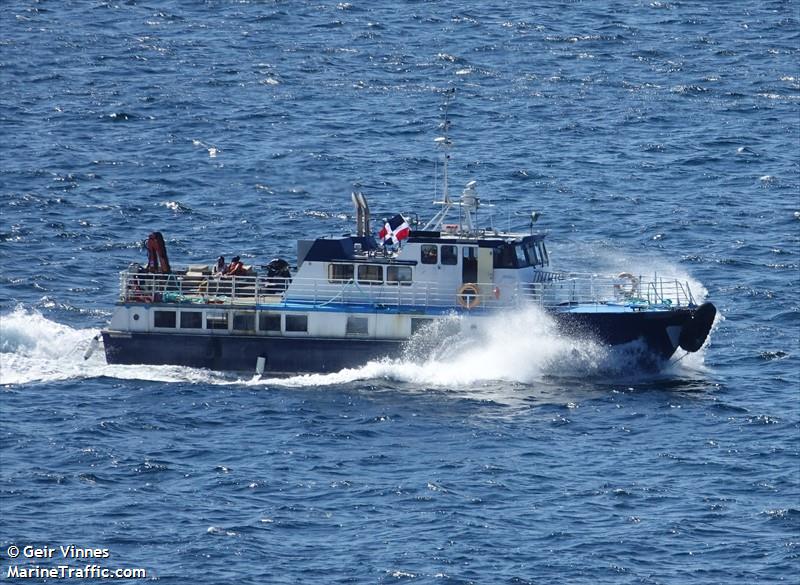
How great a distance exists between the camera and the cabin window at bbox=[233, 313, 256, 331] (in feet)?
213

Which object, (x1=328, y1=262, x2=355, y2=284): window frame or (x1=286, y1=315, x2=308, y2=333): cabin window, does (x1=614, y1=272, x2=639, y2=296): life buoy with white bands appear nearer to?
(x1=328, y1=262, x2=355, y2=284): window frame

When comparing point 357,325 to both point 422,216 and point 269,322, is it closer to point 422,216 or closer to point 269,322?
point 269,322

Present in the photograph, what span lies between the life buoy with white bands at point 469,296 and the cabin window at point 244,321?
7333 mm

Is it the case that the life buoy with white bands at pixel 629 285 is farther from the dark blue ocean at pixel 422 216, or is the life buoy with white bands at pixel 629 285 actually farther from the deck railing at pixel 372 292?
the dark blue ocean at pixel 422 216

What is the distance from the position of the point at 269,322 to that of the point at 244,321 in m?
0.92

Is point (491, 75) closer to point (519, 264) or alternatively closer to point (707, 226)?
point (707, 226)

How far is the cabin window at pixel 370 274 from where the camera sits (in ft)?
213

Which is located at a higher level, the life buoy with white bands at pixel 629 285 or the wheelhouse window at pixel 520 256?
the wheelhouse window at pixel 520 256

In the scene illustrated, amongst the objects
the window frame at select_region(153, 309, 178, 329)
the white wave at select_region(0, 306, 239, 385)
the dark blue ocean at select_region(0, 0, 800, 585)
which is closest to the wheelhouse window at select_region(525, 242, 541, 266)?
the dark blue ocean at select_region(0, 0, 800, 585)

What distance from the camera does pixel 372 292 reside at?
65062 millimetres

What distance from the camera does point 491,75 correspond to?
10638 centimetres

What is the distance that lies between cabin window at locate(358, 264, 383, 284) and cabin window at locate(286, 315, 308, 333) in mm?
2481

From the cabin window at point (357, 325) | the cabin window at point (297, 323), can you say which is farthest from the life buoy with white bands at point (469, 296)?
the cabin window at point (297, 323)

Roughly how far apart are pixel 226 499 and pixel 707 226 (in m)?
38.0
